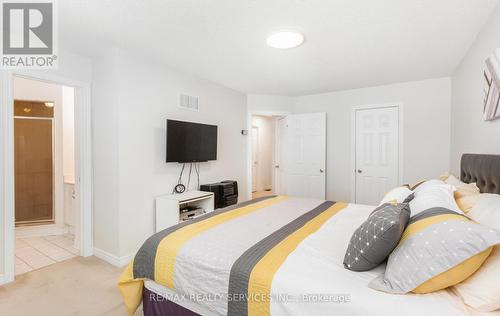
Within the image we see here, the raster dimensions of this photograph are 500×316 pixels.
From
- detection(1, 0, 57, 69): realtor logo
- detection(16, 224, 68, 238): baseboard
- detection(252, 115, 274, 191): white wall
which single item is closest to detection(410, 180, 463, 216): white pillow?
detection(1, 0, 57, 69): realtor logo

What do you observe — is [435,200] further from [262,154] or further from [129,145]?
[262,154]

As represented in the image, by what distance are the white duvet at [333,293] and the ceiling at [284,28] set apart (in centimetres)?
172

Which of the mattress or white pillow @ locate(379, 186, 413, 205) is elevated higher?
white pillow @ locate(379, 186, 413, 205)

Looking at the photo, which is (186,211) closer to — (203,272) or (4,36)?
(203,272)

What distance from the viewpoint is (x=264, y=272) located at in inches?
46.4

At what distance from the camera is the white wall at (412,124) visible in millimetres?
3578

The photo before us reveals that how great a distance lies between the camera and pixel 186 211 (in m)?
3.18

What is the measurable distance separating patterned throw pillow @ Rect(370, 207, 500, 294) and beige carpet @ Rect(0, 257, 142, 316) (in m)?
1.85

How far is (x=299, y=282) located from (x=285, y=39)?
2063 millimetres

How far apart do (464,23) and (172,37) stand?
8.36 feet

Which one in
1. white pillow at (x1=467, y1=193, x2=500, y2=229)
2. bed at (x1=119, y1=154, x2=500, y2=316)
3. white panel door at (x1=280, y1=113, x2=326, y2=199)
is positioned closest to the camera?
bed at (x1=119, y1=154, x2=500, y2=316)

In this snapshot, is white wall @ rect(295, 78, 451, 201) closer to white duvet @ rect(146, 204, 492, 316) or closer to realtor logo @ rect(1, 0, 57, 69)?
white duvet @ rect(146, 204, 492, 316)

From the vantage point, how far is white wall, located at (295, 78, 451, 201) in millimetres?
3578

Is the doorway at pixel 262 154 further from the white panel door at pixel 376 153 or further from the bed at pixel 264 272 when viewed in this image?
the bed at pixel 264 272
